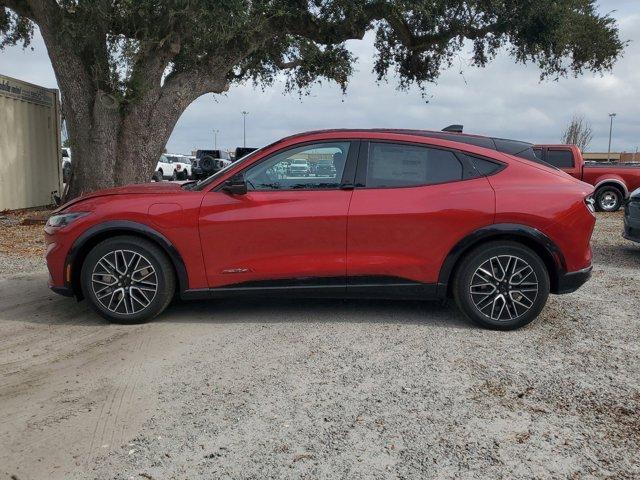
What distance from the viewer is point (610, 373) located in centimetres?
392

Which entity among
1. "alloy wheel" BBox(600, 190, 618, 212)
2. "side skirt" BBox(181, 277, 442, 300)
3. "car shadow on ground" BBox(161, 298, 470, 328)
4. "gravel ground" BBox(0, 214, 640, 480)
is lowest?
"gravel ground" BBox(0, 214, 640, 480)

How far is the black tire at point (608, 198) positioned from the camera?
16578 millimetres

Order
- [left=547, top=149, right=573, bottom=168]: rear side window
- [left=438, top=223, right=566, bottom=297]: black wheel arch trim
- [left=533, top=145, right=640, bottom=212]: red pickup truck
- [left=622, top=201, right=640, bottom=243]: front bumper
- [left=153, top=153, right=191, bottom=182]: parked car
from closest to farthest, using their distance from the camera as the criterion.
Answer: [left=438, top=223, right=566, bottom=297]: black wheel arch trim
[left=622, top=201, right=640, bottom=243]: front bumper
[left=547, top=149, right=573, bottom=168]: rear side window
[left=533, top=145, right=640, bottom=212]: red pickup truck
[left=153, top=153, right=191, bottom=182]: parked car

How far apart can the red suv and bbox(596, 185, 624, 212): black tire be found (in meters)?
13.2

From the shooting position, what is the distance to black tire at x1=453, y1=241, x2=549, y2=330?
482cm

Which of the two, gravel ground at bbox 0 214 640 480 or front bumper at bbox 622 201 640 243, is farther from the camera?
front bumper at bbox 622 201 640 243

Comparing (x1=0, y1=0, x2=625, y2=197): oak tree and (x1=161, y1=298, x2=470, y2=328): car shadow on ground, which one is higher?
(x1=0, y1=0, x2=625, y2=197): oak tree

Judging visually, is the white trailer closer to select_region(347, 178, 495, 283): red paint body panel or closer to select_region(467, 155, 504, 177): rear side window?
select_region(347, 178, 495, 283): red paint body panel

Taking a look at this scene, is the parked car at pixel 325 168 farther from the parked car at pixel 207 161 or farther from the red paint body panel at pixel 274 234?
the parked car at pixel 207 161

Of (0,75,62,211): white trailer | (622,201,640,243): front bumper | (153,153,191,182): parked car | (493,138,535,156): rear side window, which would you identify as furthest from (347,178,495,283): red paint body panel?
(153,153,191,182): parked car

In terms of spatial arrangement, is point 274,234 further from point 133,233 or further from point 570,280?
point 570,280

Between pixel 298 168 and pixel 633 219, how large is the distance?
647cm

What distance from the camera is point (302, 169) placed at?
4977 millimetres

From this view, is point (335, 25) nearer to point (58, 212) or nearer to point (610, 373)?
point (58, 212)
